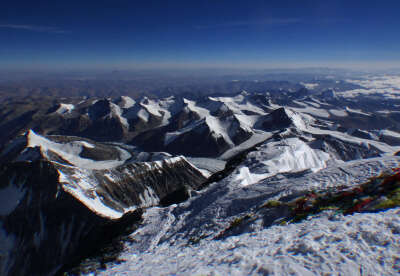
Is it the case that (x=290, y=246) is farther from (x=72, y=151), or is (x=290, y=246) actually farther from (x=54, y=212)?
(x=72, y=151)

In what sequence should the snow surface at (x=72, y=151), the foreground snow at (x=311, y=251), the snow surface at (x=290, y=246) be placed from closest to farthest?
the foreground snow at (x=311, y=251)
the snow surface at (x=290, y=246)
the snow surface at (x=72, y=151)

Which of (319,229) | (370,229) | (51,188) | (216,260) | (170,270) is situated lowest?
(51,188)

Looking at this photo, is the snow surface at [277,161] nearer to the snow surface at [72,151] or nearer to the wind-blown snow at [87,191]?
the wind-blown snow at [87,191]

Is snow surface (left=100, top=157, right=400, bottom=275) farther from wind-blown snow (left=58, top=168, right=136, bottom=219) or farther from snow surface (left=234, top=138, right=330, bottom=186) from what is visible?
wind-blown snow (left=58, top=168, right=136, bottom=219)

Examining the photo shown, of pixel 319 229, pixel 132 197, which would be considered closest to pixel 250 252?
pixel 319 229

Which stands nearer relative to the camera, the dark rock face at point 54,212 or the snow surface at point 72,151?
the dark rock face at point 54,212

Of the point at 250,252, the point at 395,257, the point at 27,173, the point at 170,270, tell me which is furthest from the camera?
the point at 27,173

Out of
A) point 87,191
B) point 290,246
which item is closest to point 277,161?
point 290,246

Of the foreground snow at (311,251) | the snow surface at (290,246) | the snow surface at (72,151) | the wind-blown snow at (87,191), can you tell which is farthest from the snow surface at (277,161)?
the snow surface at (72,151)

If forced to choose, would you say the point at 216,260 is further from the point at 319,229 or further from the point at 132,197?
the point at 132,197

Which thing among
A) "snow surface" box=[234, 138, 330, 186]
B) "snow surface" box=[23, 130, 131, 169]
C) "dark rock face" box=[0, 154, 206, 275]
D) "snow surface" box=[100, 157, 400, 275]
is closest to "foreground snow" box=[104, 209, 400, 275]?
"snow surface" box=[100, 157, 400, 275]
